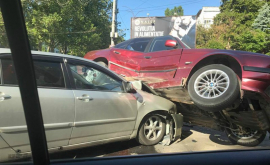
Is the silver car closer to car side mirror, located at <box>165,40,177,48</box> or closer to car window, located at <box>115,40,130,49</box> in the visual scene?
car side mirror, located at <box>165,40,177,48</box>

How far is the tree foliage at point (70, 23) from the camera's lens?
2.47 meters

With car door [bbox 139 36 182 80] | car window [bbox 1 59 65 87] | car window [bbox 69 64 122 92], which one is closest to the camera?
car window [bbox 1 59 65 87]

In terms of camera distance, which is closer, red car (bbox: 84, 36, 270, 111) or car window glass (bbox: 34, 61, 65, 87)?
car window glass (bbox: 34, 61, 65, 87)

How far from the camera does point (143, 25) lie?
4.31 meters

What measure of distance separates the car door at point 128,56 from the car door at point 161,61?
157 mm

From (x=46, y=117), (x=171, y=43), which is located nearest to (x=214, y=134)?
(x=171, y=43)

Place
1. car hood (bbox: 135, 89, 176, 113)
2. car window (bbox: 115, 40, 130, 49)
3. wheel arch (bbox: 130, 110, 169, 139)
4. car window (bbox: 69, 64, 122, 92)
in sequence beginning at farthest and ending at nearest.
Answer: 1. car window (bbox: 115, 40, 130, 49)
2. car hood (bbox: 135, 89, 176, 113)
3. wheel arch (bbox: 130, 110, 169, 139)
4. car window (bbox: 69, 64, 122, 92)

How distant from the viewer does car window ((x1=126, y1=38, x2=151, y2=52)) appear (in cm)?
456

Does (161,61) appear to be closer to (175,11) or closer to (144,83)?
(144,83)

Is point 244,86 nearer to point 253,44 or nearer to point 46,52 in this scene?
point 253,44

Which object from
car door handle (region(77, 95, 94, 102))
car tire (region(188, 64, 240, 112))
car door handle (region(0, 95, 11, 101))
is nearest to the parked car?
car tire (region(188, 64, 240, 112))

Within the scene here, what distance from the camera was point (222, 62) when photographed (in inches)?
142

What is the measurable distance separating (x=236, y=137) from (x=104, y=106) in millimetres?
2411

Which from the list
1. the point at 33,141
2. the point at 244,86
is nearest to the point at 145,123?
the point at 244,86
